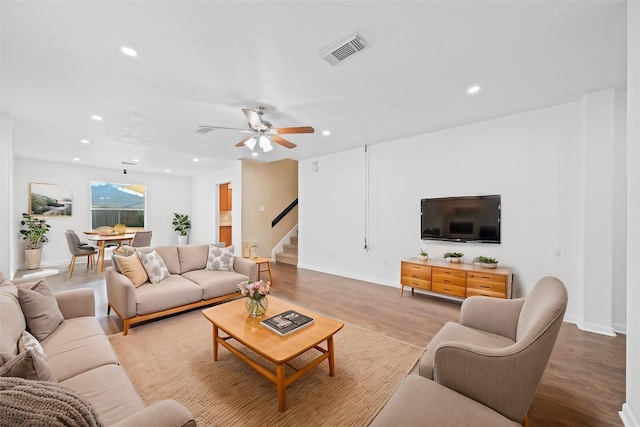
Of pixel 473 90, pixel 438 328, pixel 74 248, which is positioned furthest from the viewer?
pixel 74 248

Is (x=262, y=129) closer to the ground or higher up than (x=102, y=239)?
higher up

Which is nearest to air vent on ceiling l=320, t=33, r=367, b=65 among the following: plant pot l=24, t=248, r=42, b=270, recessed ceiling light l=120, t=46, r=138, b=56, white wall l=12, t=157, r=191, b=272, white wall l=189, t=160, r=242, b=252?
recessed ceiling light l=120, t=46, r=138, b=56

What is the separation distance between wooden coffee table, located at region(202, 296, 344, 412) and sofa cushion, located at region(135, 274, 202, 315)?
2.97ft

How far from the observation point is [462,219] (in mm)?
3729

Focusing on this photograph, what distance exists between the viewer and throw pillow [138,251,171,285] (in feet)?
10.4

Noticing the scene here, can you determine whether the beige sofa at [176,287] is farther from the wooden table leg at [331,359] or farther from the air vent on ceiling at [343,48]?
the air vent on ceiling at [343,48]

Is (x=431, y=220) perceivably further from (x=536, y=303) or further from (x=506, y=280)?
(x=536, y=303)

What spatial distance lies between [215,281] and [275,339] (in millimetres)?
1838

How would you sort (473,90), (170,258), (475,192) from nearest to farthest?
(473,90), (170,258), (475,192)

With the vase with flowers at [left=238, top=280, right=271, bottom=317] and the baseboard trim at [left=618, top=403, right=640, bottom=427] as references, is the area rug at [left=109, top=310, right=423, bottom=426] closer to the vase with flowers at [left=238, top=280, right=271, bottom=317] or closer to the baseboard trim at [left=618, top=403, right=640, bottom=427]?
the vase with flowers at [left=238, top=280, right=271, bottom=317]

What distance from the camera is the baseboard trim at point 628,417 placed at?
1.46 m

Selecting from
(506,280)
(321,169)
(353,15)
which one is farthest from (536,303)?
(321,169)

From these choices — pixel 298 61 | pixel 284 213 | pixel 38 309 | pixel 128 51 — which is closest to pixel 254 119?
pixel 298 61

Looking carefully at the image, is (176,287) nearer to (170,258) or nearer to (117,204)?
(170,258)
